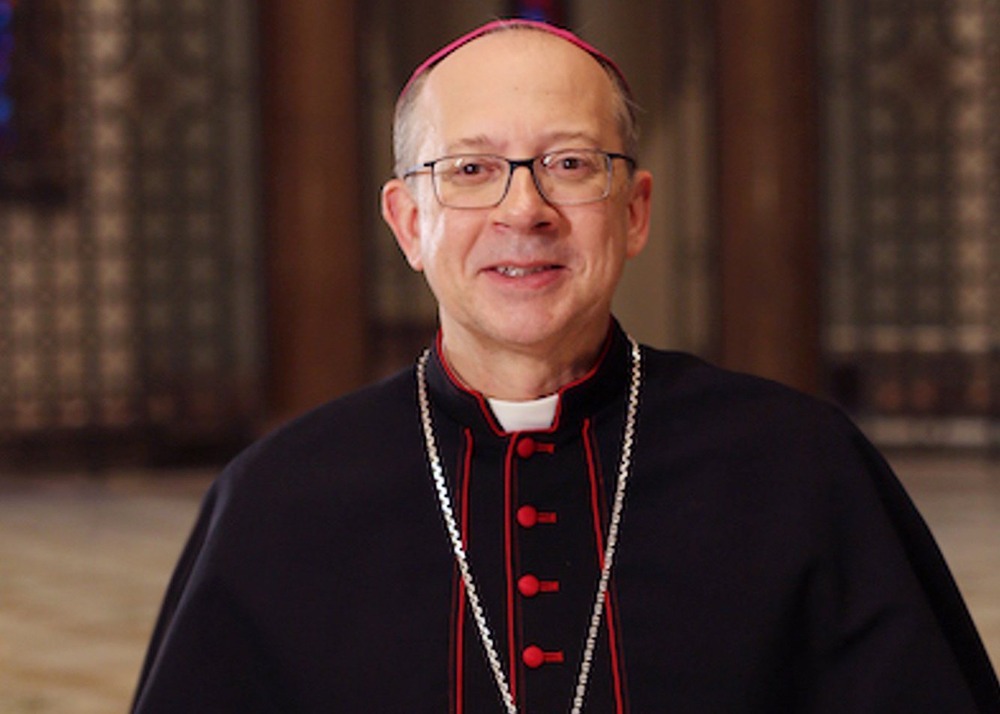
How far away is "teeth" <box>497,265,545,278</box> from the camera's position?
230 centimetres

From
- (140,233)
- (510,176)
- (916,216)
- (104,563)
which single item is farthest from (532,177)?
(916,216)

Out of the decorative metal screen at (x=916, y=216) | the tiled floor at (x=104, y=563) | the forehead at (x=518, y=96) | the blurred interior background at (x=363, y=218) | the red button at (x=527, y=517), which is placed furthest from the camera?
the decorative metal screen at (x=916, y=216)

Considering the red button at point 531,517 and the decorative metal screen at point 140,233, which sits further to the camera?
the decorative metal screen at point 140,233

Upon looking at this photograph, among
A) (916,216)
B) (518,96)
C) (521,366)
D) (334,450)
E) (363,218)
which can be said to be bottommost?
(916,216)

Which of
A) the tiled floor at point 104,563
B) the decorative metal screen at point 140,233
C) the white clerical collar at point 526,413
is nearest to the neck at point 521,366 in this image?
the white clerical collar at point 526,413

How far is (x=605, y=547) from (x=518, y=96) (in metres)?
0.60

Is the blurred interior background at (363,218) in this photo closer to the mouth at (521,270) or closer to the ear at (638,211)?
the ear at (638,211)

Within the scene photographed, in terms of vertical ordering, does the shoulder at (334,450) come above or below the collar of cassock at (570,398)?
below

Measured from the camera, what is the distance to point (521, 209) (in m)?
2.25

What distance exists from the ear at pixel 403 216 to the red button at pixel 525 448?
0.27m

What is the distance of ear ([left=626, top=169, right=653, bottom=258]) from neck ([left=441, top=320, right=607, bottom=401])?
13 cm

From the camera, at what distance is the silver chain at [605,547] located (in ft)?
7.61

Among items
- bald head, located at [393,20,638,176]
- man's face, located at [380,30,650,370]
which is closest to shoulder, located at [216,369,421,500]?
man's face, located at [380,30,650,370]

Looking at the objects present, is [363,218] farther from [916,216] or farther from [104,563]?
[916,216]
